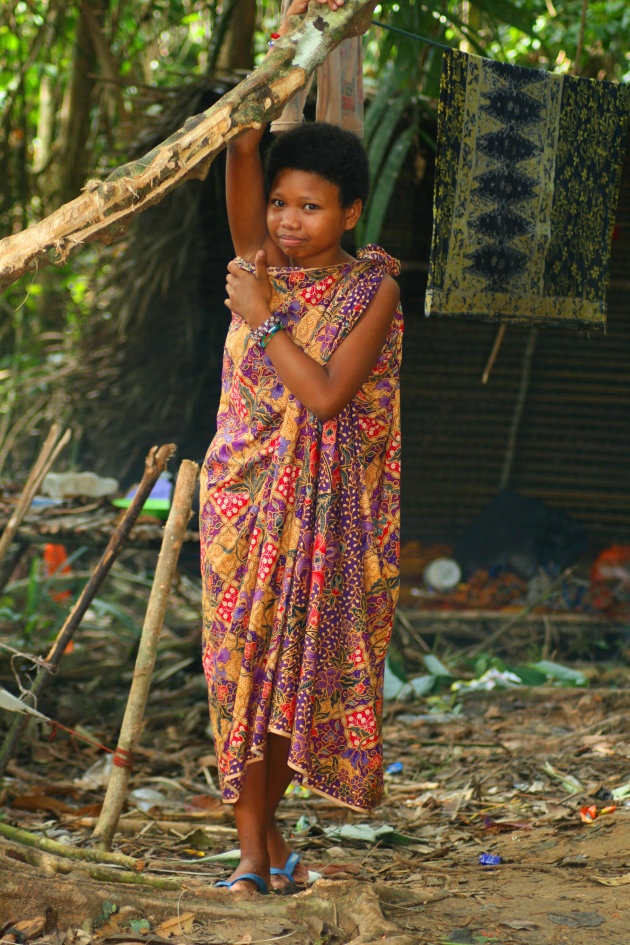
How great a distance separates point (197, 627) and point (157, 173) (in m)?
2.96

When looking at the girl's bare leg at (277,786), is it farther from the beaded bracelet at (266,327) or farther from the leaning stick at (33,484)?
the leaning stick at (33,484)

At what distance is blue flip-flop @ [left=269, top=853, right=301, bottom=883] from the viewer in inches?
87.1

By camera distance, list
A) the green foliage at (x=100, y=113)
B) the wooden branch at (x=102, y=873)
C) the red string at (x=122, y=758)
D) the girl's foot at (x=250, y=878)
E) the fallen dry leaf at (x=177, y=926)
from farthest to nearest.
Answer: the green foliage at (x=100, y=113) → the red string at (x=122, y=758) → the girl's foot at (x=250, y=878) → the wooden branch at (x=102, y=873) → the fallen dry leaf at (x=177, y=926)

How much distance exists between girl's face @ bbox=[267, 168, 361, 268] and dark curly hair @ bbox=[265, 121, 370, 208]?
2 cm

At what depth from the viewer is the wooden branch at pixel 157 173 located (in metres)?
1.89

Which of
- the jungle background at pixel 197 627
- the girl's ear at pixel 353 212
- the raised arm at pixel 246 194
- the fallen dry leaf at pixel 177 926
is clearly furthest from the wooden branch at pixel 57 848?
the girl's ear at pixel 353 212

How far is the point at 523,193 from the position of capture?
322 cm

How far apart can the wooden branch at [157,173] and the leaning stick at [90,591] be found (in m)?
0.87

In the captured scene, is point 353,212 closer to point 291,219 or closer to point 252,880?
point 291,219

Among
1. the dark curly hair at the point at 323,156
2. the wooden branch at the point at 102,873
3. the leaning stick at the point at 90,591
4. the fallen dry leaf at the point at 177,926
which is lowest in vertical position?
the fallen dry leaf at the point at 177,926

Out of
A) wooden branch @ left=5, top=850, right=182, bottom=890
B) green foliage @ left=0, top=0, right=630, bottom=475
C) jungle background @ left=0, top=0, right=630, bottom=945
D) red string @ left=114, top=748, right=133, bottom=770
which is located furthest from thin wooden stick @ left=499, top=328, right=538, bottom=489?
wooden branch @ left=5, top=850, right=182, bottom=890

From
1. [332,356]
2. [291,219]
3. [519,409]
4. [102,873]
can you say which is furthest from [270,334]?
[519,409]

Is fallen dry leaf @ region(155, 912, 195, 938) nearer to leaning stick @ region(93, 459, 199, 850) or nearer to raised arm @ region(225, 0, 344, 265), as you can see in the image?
leaning stick @ region(93, 459, 199, 850)

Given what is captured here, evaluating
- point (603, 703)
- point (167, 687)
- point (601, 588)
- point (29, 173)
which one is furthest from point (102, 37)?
point (603, 703)
